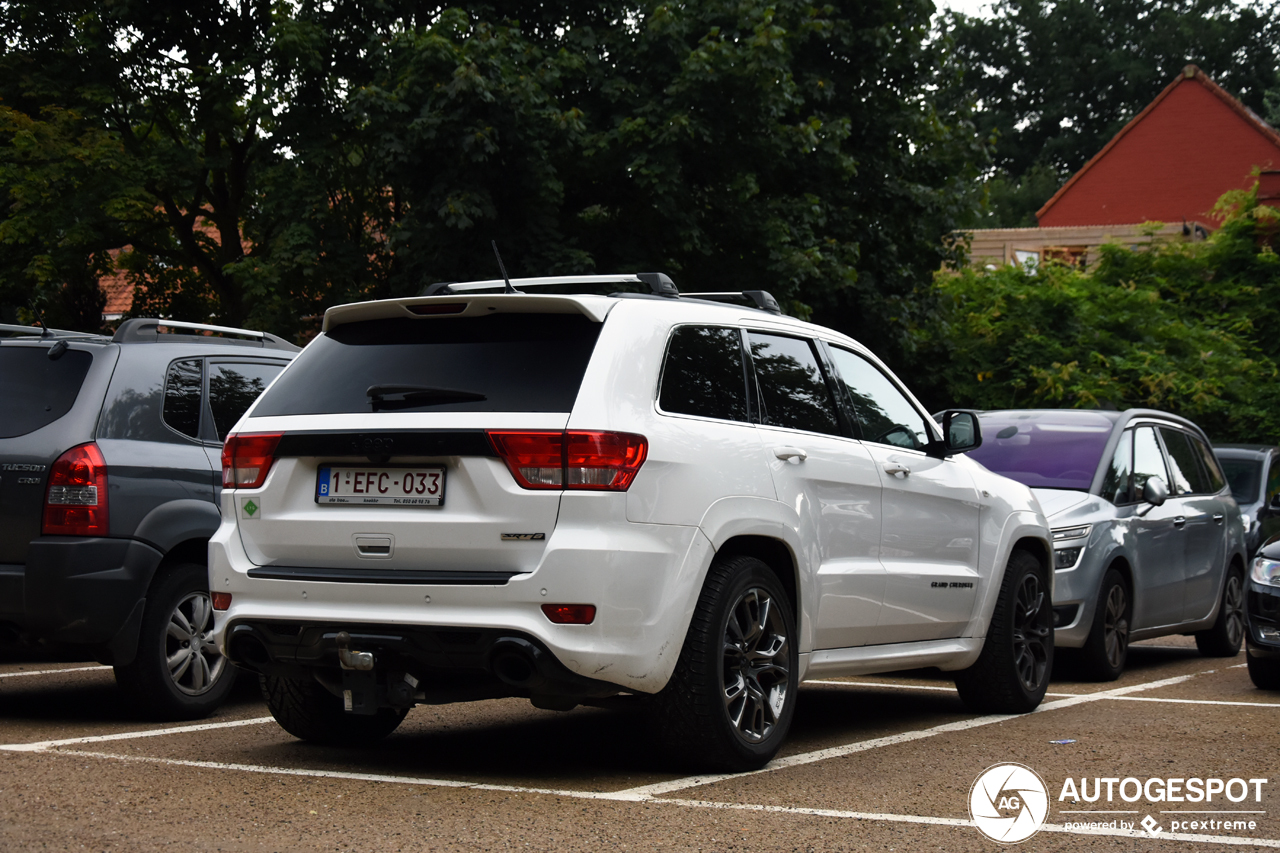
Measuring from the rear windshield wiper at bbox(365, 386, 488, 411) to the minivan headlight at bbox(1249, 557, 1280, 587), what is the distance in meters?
5.68

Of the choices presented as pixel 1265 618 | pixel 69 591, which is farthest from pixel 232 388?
pixel 1265 618

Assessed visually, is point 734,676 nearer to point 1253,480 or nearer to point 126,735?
point 126,735

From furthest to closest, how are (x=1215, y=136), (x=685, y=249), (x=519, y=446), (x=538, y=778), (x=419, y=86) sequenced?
(x=1215, y=136) → (x=685, y=249) → (x=419, y=86) → (x=538, y=778) → (x=519, y=446)

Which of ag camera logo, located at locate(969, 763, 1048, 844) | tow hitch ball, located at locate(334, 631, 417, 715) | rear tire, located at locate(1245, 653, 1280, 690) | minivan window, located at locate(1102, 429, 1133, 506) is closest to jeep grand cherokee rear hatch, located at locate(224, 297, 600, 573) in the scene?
tow hitch ball, located at locate(334, 631, 417, 715)

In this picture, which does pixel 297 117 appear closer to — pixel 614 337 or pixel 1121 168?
pixel 614 337

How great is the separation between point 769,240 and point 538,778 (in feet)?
49.0

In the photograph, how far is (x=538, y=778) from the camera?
19.0 ft

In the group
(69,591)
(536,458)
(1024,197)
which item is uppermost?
(1024,197)

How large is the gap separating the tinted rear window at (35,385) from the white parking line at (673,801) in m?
1.71

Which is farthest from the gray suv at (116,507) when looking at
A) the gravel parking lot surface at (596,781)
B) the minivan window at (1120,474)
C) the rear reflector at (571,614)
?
the minivan window at (1120,474)

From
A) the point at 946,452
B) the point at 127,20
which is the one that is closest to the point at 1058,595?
the point at 946,452

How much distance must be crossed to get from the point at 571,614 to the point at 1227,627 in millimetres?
8272

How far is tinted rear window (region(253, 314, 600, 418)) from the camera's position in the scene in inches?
217

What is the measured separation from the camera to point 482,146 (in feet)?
58.9
